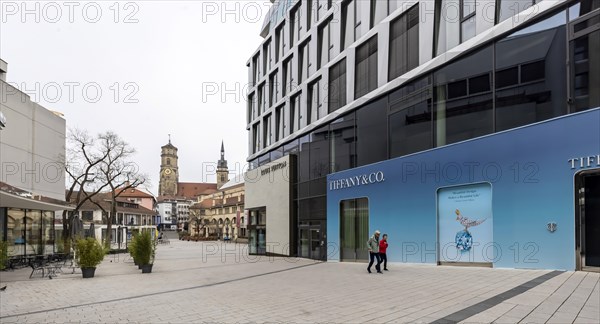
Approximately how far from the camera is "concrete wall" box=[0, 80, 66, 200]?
72.3 ft

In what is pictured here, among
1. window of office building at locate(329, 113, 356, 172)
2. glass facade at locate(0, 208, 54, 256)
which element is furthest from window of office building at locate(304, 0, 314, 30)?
glass facade at locate(0, 208, 54, 256)

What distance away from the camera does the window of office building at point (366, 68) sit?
21.9 m

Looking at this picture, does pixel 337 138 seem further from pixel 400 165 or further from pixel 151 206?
pixel 151 206

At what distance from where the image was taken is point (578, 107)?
1260 cm

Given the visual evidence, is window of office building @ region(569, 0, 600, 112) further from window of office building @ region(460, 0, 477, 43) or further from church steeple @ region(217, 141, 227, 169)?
church steeple @ region(217, 141, 227, 169)

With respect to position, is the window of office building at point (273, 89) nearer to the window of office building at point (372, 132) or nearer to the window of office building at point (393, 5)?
the window of office building at point (372, 132)

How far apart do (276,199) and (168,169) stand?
455 ft

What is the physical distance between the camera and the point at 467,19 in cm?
1638

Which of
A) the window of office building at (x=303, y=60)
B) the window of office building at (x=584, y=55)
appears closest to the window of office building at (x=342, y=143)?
the window of office building at (x=303, y=60)

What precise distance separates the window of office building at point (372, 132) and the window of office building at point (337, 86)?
7.92 ft

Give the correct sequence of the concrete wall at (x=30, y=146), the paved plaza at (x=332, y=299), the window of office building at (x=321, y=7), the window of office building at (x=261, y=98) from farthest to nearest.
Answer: the window of office building at (x=261, y=98) → the window of office building at (x=321, y=7) → the concrete wall at (x=30, y=146) → the paved plaza at (x=332, y=299)

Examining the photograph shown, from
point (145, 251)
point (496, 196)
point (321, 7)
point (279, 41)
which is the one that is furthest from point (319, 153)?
point (279, 41)

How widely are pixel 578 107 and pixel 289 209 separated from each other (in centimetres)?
1945

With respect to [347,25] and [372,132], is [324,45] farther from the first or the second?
[372,132]
